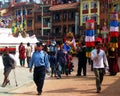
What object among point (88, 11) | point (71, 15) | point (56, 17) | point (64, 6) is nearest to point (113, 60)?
point (88, 11)

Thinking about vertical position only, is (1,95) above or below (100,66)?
below

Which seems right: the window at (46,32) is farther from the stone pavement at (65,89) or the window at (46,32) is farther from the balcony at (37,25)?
the stone pavement at (65,89)

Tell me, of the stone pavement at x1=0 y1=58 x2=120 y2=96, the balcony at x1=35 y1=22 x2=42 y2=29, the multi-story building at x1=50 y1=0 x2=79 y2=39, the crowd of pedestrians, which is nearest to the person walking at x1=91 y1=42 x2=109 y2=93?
the crowd of pedestrians

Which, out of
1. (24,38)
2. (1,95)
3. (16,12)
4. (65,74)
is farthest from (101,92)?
(16,12)

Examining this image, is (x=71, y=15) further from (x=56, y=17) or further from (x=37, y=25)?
(x=37, y=25)

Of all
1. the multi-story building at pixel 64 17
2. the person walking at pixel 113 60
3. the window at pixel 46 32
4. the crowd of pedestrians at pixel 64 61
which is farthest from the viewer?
the window at pixel 46 32

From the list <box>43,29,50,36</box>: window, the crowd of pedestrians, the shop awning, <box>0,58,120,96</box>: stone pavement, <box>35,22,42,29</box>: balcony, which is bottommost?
<box>43,29,50,36</box>: window

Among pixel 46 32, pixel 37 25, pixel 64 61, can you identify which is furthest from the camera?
pixel 37 25

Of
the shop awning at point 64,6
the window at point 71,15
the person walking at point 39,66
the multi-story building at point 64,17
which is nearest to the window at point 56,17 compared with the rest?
the multi-story building at point 64,17

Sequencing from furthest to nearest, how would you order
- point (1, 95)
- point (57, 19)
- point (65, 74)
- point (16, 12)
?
point (16, 12) → point (57, 19) → point (65, 74) → point (1, 95)

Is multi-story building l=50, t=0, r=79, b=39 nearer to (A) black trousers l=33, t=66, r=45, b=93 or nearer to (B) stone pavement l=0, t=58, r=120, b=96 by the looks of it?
(B) stone pavement l=0, t=58, r=120, b=96

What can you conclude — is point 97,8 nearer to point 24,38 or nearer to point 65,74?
point 24,38

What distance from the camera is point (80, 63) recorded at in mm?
20203

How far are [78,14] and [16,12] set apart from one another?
1894cm
